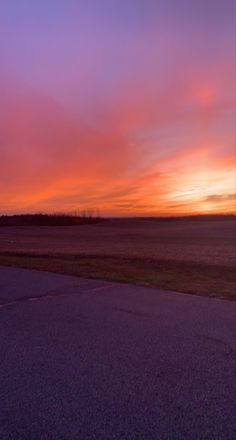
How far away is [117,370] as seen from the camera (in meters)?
4.40

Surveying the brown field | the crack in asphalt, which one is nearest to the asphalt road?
the crack in asphalt

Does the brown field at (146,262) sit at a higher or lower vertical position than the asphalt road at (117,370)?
lower

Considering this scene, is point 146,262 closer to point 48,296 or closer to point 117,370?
point 48,296

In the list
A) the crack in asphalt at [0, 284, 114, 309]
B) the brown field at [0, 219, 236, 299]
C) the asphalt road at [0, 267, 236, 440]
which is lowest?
the brown field at [0, 219, 236, 299]

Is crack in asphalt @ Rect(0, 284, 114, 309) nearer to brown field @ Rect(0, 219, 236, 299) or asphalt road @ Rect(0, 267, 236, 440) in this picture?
asphalt road @ Rect(0, 267, 236, 440)

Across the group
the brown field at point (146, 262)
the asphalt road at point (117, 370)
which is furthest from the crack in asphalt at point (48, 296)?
the brown field at point (146, 262)

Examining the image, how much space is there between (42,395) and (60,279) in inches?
283

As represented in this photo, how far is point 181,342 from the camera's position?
5410mm

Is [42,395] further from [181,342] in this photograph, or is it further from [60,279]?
[60,279]

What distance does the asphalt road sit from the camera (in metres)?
3.31

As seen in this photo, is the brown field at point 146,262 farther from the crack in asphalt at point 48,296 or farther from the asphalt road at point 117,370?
the asphalt road at point 117,370

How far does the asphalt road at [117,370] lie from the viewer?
3307 mm

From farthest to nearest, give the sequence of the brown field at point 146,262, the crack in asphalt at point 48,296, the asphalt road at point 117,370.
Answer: the brown field at point 146,262
the crack in asphalt at point 48,296
the asphalt road at point 117,370

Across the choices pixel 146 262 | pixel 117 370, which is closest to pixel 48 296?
pixel 117 370
